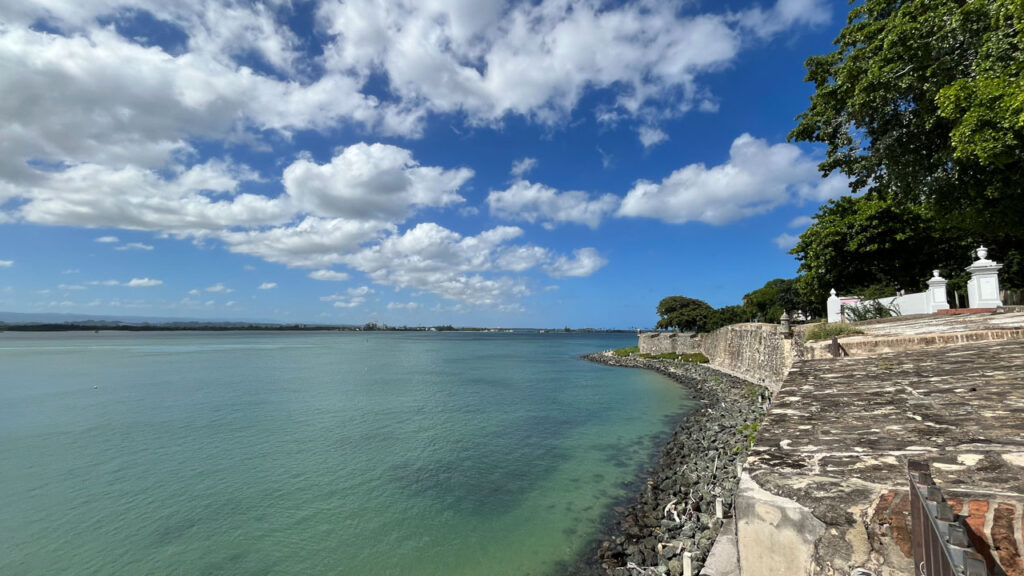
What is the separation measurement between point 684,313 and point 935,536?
65.6 m

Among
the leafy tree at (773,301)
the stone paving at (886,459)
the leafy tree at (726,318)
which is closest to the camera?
the stone paving at (886,459)

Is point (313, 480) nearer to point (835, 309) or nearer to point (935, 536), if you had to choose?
point (935, 536)

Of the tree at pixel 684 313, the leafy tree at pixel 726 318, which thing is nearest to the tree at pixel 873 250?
the leafy tree at pixel 726 318

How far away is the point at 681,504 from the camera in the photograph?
11047mm

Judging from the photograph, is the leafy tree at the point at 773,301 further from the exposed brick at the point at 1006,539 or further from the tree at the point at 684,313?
the exposed brick at the point at 1006,539

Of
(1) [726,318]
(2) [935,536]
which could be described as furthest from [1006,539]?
(1) [726,318]

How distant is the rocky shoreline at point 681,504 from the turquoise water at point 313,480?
806mm

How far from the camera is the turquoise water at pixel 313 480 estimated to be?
973 centimetres

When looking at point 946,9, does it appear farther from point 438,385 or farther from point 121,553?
point 438,385

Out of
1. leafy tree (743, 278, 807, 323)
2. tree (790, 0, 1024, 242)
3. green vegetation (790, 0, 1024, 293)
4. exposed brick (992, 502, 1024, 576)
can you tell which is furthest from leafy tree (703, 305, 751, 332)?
exposed brick (992, 502, 1024, 576)

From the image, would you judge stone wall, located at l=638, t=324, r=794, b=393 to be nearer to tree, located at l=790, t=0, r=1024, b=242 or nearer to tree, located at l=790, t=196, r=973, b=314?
A: tree, located at l=790, t=196, r=973, b=314

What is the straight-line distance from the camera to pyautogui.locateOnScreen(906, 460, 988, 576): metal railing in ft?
3.61

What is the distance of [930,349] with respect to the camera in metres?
5.95

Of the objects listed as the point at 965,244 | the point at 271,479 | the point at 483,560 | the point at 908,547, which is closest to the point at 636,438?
the point at 483,560
